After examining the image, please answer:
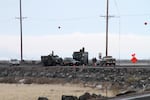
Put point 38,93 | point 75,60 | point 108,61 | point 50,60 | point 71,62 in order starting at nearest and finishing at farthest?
point 38,93 < point 50,60 < point 108,61 < point 71,62 < point 75,60

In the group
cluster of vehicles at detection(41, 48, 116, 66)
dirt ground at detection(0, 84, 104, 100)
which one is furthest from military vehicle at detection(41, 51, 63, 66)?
dirt ground at detection(0, 84, 104, 100)

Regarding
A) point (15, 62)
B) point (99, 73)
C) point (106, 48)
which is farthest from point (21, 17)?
point (99, 73)

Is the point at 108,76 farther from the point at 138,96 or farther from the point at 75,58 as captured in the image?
the point at 138,96

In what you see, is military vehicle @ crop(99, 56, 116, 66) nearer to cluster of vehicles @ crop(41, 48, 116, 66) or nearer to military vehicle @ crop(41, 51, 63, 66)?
cluster of vehicles @ crop(41, 48, 116, 66)

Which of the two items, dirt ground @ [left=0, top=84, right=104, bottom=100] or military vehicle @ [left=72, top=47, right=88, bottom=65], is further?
military vehicle @ [left=72, top=47, right=88, bottom=65]

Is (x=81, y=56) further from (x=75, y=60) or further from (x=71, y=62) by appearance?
(x=71, y=62)

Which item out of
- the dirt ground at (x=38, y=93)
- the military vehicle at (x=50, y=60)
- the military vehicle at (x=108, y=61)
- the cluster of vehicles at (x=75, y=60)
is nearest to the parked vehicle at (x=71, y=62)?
the cluster of vehicles at (x=75, y=60)

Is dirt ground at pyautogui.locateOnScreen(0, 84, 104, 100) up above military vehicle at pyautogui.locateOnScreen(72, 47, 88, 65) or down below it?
below

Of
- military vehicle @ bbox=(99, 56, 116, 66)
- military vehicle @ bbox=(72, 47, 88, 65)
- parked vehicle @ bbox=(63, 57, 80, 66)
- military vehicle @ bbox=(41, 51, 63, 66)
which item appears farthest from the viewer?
military vehicle @ bbox=(72, 47, 88, 65)

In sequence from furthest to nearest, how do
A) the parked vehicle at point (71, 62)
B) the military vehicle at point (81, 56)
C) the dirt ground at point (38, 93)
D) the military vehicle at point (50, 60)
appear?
the military vehicle at point (81, 56) < the parked vehicle at point (71, 62) < the military vehicle at point (50, 60) < the dirt ground at point (38, 93)

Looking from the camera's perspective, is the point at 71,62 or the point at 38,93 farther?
the point at 71,62

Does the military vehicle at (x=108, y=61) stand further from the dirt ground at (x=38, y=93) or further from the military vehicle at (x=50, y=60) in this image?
the dirt ground at (x=38, y=93)

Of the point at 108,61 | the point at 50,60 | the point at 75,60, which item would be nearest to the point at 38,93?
the point at 50,60

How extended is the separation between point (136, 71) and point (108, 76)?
10.4 feet
